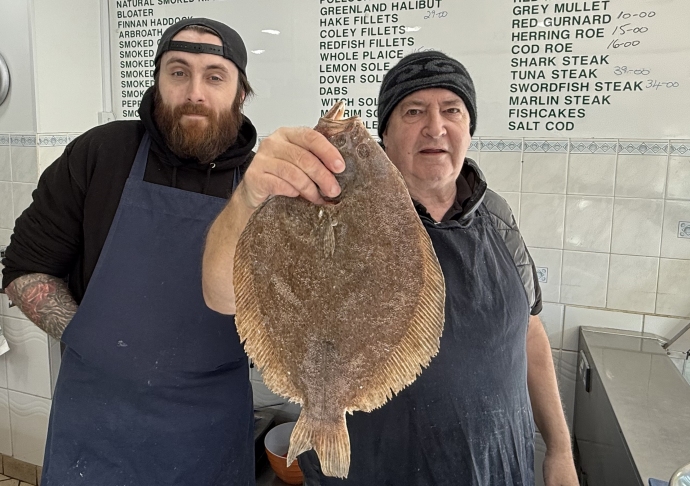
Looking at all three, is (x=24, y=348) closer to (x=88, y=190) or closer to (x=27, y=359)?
(x=27, y=359)

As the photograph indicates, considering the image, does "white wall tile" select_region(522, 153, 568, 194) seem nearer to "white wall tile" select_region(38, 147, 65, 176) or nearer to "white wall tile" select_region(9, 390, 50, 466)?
"white wall tile" select_region(38, 147, 65, 176)

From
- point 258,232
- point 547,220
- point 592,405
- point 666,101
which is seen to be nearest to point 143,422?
point 258,232

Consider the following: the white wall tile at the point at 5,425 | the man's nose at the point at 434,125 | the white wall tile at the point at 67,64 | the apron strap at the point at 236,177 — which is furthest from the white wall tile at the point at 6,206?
the man's nose at the point at 434,125

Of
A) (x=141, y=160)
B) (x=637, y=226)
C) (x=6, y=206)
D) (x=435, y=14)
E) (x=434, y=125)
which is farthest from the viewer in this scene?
(x=6, y=206)

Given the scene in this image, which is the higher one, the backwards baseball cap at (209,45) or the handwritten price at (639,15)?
the handwritten price at (639,15)

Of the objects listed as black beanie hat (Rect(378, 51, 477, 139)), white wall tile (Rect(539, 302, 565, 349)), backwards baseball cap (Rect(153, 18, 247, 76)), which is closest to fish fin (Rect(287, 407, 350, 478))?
black beanie hat (Rect(378, 51, 477, 139))

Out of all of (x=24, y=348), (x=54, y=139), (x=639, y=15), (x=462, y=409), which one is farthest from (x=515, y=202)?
(x=24, y=348)

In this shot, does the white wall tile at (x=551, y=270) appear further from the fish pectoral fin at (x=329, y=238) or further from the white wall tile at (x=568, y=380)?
the fish pectoral fin at (x=329, y=238)

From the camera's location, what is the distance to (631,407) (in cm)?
200

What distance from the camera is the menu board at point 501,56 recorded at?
8.41ft

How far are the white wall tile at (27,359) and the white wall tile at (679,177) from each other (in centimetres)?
358

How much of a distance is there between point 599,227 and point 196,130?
193 centimetres

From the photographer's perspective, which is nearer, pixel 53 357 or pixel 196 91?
pixel 196 91

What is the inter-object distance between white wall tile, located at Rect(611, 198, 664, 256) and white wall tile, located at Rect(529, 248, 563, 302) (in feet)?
0.86
